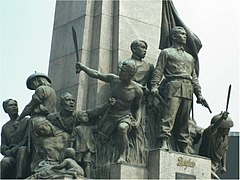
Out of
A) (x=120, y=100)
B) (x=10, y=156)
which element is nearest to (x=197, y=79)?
(x=120, y=100)

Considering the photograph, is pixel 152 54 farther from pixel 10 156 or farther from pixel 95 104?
pixel 10 156

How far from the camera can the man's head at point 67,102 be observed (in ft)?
54.6

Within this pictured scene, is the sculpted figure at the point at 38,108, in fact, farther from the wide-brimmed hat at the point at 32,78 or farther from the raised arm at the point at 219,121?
the raised arm at the point at 219,121

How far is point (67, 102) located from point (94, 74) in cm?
86

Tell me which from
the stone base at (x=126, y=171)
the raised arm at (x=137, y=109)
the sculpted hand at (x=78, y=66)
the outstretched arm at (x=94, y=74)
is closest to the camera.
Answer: the stone base at (x=126, y=171)

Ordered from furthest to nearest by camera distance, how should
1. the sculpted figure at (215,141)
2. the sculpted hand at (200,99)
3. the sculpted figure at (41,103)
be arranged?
the sculpted figure at (215,141), the sculpted hand at (200,99), the sculpted figure at (41,103)

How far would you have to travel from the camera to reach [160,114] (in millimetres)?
16844

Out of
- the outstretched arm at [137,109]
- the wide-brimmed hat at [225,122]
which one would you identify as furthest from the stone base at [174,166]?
the wide-brimmed hat at [225,122]

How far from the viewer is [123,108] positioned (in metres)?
16.4

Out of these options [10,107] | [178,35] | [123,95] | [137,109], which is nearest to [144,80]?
[137,109]

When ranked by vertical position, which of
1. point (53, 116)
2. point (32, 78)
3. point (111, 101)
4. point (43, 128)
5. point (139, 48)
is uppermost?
point (139, 48)

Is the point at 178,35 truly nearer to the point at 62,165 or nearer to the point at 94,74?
the point at 94,74

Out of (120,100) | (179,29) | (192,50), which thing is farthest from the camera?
(192,50)

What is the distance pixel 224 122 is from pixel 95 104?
9.79 ft
